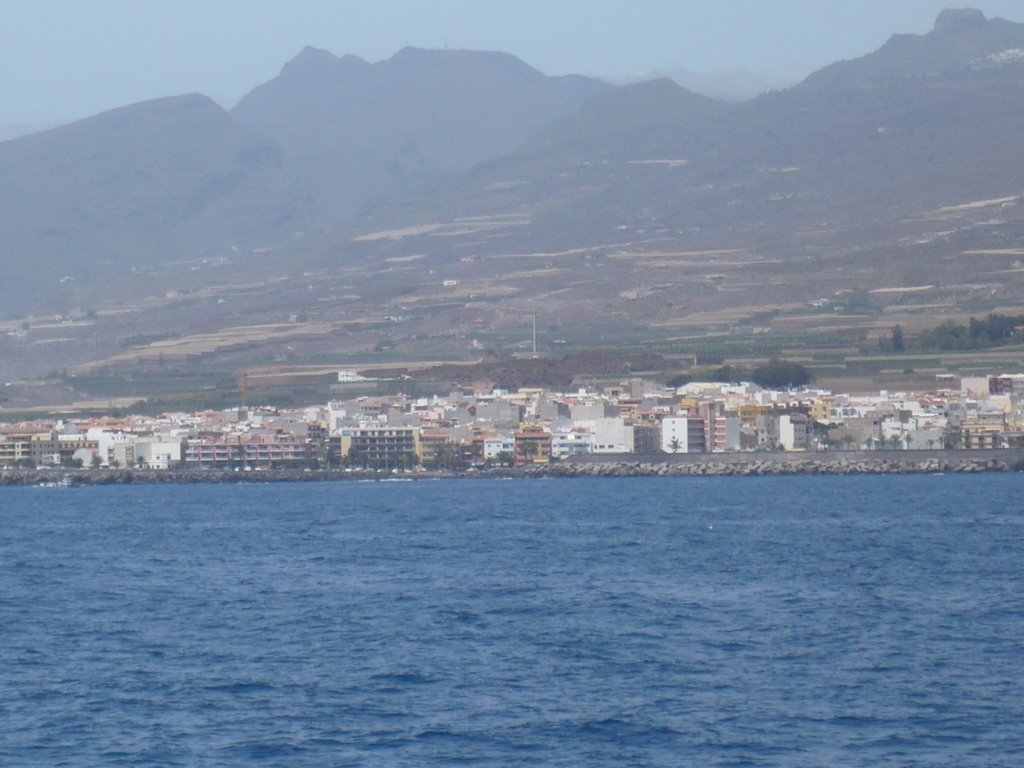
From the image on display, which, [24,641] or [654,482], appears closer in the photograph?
[24,641]

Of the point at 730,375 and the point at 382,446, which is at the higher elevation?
the point at 730,375

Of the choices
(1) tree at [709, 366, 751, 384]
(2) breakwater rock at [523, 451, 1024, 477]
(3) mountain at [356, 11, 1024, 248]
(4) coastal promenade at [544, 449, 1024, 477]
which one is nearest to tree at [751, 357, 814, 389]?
(1) tree at [709, 366, 751, 384]

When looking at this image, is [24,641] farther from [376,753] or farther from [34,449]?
[34,449]

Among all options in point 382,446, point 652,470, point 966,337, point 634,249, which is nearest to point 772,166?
point 634,249

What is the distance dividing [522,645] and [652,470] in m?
41.4

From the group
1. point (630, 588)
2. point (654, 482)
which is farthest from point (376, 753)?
point (654, 482)

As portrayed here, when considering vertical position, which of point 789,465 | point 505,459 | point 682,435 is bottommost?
point 789,465

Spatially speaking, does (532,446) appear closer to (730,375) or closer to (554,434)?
(554,434)

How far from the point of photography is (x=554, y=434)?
211 ft

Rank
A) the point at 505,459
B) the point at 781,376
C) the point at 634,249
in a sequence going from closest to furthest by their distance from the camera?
the point at 505,459
the point at 781,376
the point at 634,249

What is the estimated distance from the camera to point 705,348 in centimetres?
8675

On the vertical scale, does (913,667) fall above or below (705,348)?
below

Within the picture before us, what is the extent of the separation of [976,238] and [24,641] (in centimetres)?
9698

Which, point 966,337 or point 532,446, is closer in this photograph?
point 532,446
